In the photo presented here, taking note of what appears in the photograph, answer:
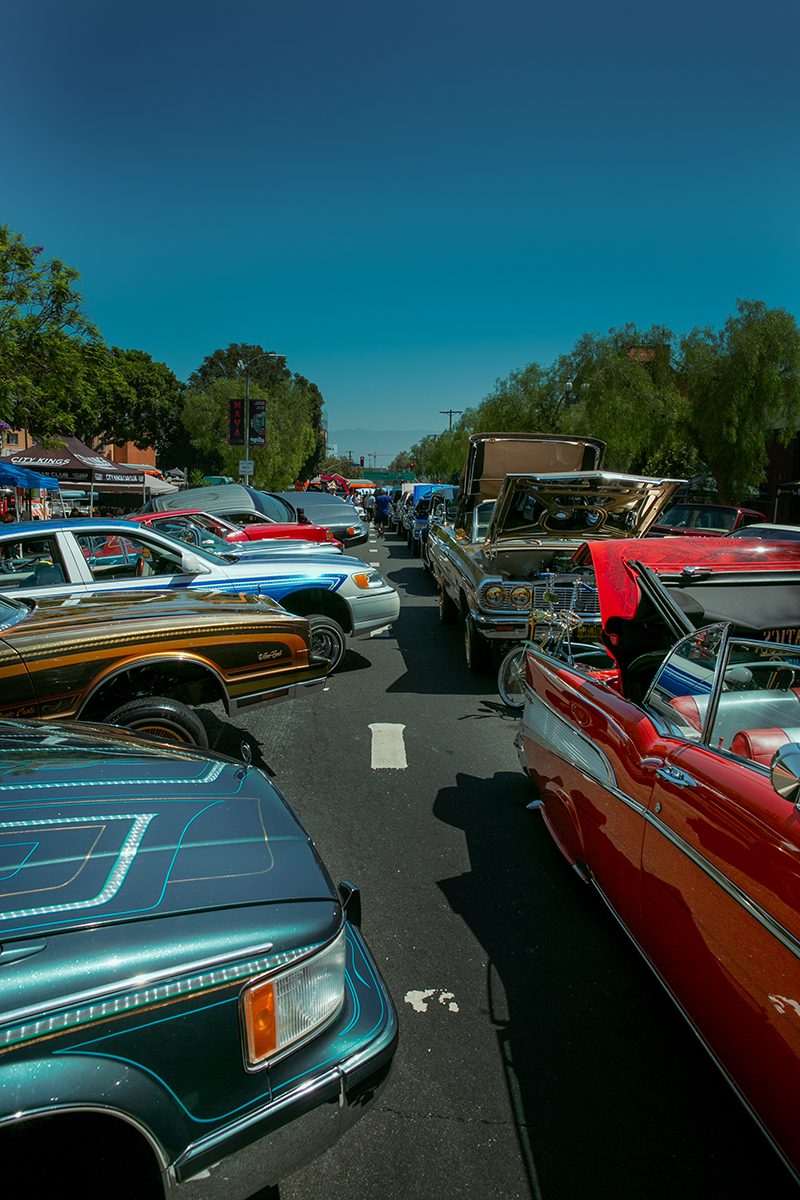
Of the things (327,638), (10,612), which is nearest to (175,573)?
(327,638)

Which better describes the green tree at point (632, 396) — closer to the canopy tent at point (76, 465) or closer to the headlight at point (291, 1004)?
the canopy tent at point (76, 465)

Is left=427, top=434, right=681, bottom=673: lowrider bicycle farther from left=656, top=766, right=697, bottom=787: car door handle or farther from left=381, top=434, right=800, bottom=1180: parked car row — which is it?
left=656, top=766, right=697, bottom=787: car door handle

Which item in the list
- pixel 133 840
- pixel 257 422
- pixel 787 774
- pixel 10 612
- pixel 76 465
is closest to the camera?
pixel 787 774

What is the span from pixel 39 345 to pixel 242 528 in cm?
439

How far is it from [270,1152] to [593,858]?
6.09 feet

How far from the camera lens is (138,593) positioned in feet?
18.6

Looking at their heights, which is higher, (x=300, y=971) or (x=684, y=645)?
(x=684, y=645)

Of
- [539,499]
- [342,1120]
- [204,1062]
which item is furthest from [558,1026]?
[539,499]

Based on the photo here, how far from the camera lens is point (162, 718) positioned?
A: 439cm

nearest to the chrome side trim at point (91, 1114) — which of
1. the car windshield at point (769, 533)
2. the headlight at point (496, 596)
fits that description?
the headlight at point (496, 596)

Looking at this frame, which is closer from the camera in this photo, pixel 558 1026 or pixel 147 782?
pixel 147 782

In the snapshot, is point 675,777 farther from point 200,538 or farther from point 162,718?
point 200,538

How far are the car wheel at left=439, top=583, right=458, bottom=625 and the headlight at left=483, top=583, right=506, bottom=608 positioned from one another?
10.3 ft

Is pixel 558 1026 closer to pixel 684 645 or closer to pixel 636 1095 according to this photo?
pixel 636 1095
